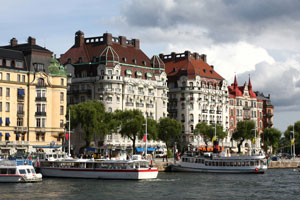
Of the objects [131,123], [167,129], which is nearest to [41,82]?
[131,123]

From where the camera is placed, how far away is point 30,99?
139000mm

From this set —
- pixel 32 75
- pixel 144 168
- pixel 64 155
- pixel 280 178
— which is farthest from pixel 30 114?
pixel 280 178

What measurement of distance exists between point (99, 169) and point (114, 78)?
6384 cm

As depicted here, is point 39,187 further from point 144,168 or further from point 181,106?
point 181,106

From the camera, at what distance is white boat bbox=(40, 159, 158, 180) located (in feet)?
334

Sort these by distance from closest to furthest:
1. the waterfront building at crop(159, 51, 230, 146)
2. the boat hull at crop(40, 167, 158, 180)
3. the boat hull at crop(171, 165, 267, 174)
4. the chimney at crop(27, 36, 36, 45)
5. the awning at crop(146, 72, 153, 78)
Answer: the boat hull at crop(40, 167, 158, 180), the boat hull at crop(171, 165, 267, 174), the chimney at crop(27, 36, 36, 45), the awning at crop(146, 72, 153, 78), the waterfront building at crop(159, 51, 230, 146)

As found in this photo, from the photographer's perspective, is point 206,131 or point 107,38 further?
point 206,131

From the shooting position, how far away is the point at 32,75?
13988 centimetres

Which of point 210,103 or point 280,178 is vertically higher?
point 210,103

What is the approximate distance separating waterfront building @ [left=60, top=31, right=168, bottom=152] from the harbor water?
187 ft

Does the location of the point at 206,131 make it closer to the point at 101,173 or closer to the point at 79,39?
the point at 79,39

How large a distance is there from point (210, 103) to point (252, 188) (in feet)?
348

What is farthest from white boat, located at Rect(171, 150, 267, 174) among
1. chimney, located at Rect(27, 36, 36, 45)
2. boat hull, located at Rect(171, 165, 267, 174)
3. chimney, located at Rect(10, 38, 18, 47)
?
chimney, located at Rect(10, 38, 18, 47)

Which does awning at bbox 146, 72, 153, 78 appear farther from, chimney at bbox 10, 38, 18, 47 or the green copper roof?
chimney at bbox 10, 38, 18, 47
